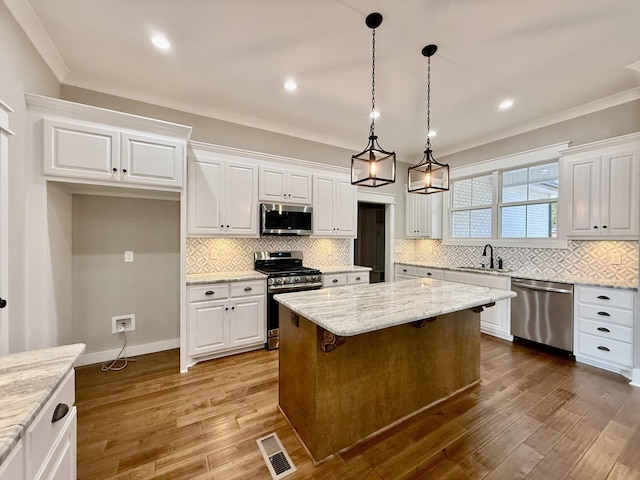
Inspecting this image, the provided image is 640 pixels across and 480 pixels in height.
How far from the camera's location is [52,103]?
7.28 ft

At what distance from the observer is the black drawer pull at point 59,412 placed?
3.70 ft

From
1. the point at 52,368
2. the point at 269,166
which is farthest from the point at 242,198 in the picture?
the point at 52,368

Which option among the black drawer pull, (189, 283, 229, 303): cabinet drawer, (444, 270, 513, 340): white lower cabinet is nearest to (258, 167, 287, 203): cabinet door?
(189, 283, 229, 303): cabinet drawer

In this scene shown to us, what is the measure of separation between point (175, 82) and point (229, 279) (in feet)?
7.35

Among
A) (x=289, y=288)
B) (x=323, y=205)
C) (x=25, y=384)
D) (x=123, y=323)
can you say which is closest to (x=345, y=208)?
(x=323, y=205)

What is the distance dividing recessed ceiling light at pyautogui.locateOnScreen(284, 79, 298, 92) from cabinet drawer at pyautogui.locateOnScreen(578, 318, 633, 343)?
421cm

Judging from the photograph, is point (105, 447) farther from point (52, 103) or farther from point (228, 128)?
point (228, 128)

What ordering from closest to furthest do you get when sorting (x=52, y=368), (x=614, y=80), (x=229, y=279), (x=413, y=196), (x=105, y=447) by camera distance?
(x=52, y=368) < (x=105, y=447) < (x=614, y=80) < (x=229, y=279) < (x=413, y=196)

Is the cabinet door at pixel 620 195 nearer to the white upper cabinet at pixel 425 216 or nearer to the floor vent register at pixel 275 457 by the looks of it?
the white upper cabinet at pixel 425 216

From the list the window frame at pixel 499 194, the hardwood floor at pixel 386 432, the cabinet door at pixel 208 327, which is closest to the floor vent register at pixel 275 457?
the hardwood floor at pixel 386 432

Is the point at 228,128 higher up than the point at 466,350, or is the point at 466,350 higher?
the point at 228,128

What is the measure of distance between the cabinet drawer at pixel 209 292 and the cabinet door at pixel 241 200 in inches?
27.2

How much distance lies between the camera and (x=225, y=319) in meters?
3.11

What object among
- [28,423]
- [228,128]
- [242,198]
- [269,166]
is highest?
[228,128]
